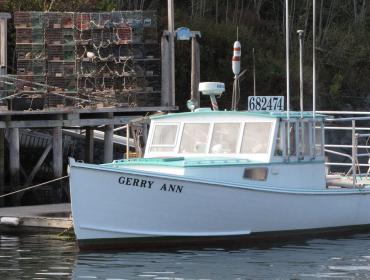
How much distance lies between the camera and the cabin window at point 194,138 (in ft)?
56.2

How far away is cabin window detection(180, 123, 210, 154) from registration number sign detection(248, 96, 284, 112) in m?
0.99

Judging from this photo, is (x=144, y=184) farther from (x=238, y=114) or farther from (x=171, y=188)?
(x=238, y=114)

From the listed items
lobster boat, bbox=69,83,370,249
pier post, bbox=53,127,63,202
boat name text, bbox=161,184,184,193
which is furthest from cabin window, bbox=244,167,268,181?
pier post, bbox=53,127,63,202

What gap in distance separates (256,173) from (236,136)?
2.46ft

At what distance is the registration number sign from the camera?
17688 millimetres

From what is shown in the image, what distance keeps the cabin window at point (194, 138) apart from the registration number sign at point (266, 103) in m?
0.99

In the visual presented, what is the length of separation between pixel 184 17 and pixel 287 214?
19.5 metres

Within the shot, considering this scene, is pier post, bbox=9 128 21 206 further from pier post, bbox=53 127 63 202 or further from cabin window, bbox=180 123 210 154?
cabin window, bbox=180 123 210 154

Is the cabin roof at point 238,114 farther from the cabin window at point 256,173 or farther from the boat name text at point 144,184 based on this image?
the boat name text at point 144,184

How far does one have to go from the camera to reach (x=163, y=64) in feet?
78.5

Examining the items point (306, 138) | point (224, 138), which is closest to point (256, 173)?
point (224, 138)

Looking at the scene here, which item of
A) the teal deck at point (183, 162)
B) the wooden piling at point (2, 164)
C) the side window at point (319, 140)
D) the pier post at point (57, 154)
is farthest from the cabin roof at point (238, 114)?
the pier post at point (57, 154)

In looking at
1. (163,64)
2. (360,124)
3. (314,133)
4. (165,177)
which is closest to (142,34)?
(163,64)

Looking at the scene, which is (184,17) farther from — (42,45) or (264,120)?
(264,120)
